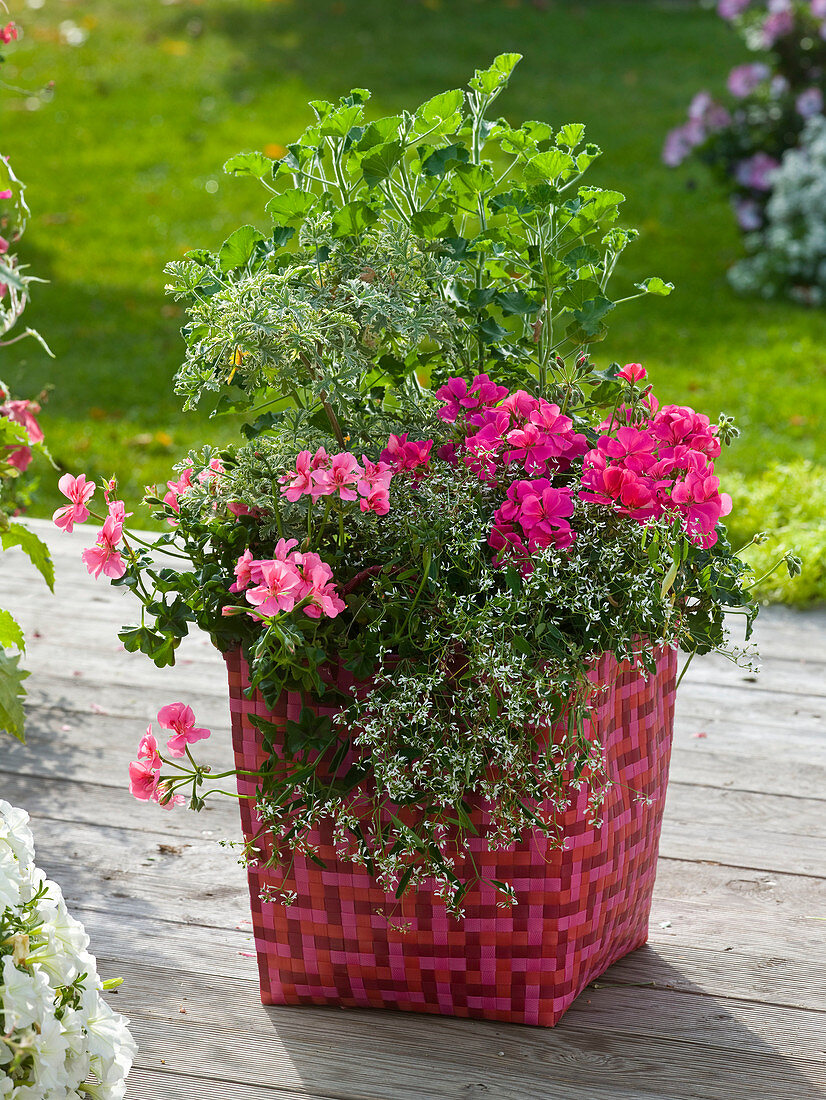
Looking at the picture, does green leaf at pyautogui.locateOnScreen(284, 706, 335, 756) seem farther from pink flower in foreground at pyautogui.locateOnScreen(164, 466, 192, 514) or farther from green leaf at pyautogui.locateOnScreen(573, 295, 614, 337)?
green leaf at pyautogui.locateOnScreen(573, 295, 614, 337)

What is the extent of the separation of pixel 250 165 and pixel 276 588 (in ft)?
2.23

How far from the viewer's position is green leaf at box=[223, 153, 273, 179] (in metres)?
1.75

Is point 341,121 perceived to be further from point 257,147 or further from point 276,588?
point 257,147

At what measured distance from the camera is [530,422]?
5.30 ft

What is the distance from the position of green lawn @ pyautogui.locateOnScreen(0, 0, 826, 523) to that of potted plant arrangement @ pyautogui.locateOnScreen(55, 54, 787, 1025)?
171cm

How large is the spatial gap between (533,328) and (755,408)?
3.14m

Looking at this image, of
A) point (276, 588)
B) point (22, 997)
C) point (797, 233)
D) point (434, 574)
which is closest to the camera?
point (22, 997)

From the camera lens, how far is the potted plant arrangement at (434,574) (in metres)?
1.53

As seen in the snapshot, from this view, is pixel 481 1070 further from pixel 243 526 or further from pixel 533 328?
pixel 533 328

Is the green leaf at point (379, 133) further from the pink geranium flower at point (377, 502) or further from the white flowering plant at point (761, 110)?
the white flowering plant at point (761, 110)

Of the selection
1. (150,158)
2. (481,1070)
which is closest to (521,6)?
(150,158)

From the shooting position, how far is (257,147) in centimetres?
738

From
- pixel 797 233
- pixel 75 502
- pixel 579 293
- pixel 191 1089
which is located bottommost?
pixel 191 1089

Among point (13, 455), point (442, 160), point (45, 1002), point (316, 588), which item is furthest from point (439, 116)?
point (45, 1002)
